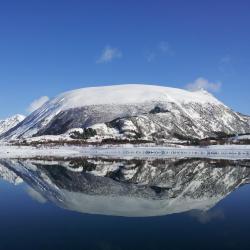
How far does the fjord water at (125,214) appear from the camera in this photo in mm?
20344

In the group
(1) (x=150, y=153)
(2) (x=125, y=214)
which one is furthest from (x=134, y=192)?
(1) (x=150, y=153)

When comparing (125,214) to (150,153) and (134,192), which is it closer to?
(134,192)

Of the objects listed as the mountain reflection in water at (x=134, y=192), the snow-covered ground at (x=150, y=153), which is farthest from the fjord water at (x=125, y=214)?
the snow-covered ground at (x=150, y=153)

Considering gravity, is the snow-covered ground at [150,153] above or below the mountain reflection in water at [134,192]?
above

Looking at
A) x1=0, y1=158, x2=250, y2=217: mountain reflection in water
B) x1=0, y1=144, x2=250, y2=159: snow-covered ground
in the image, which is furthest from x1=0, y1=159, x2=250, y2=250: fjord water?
x1=0, y1=144, x2=250, y2=159: snow-covered ground

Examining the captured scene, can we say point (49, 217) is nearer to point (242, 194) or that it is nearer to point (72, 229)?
point (72, 229)

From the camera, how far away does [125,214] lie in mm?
27969

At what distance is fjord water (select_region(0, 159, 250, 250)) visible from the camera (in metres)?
20.3

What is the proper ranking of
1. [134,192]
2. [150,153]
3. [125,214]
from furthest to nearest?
[150,153], [134,192], [125,214]

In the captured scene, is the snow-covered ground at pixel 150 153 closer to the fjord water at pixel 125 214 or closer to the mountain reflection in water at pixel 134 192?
the mountain reflection in water at pixel 134 192

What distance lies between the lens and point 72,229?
22.8m

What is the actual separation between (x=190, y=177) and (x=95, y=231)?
100 feet

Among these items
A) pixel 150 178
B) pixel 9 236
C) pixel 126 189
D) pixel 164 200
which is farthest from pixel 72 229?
pixel 150 178

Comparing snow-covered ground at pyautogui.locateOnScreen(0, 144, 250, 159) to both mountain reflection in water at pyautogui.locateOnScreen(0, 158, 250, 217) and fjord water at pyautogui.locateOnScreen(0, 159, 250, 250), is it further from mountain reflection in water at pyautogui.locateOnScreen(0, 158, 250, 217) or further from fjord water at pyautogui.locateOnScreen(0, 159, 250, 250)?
fjord water at pyautogui.locateOnScreen(0, 159, 250, 250)
